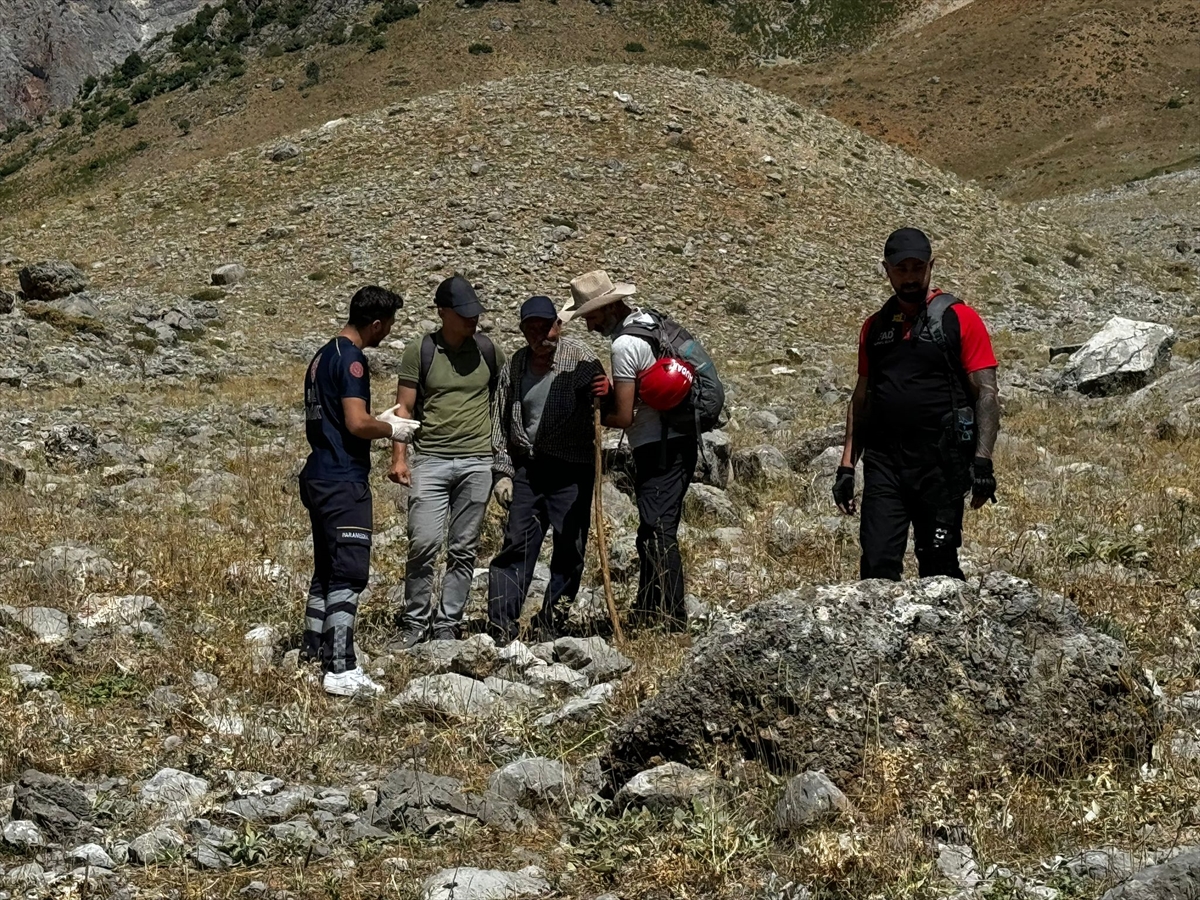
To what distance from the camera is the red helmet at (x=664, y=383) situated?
6.01m

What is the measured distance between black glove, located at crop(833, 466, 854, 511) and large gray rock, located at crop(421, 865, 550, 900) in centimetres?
250

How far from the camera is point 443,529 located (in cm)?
633

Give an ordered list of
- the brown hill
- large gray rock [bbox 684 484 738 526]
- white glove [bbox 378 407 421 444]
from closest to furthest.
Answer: white glove [bbox 378 407 421 444] → large gray rock [bbox 684 484 738 526] → the brown hill

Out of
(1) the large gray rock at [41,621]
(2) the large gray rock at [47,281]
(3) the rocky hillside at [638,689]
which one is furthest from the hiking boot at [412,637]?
(2) the large gray rock at [47,281]

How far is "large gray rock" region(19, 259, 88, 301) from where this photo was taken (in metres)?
22.1

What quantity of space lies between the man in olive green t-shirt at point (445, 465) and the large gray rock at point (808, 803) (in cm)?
282

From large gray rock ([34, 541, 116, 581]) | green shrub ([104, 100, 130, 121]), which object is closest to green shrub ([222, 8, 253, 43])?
green shrub ([104, 100, 130, 121])

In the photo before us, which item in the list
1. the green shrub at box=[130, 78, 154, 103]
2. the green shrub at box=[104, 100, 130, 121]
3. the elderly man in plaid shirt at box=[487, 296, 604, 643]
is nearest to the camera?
the elderly man in plaid shirt at box=[487, 296, 604, 643]

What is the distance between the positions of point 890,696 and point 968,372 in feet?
5.34

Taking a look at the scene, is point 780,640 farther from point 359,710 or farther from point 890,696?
point 359,710

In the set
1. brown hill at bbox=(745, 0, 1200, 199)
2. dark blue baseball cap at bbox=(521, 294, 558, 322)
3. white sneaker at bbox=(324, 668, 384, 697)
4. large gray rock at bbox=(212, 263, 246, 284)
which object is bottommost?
white sneaker at bbox=(324, 668, 384, 697)

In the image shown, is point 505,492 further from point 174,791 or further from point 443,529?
point 174,791

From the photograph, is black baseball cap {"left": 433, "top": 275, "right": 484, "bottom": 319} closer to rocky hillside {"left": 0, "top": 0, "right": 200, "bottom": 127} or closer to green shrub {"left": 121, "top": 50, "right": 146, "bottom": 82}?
green shrub {"left": 121, "top": 50, "right": 146, "bottom": 82}

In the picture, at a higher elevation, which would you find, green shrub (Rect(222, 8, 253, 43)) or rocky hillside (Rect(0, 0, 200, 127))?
rocky hillside (Rect(0, 0, 200, 127))
